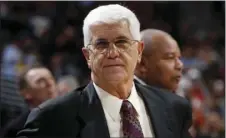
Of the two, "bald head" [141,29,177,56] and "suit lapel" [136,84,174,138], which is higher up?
"bald head" [141,29,177,56]

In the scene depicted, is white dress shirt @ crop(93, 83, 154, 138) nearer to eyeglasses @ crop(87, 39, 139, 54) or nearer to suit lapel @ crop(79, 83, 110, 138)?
suit lapel @ crop(79, 83, 110, 138)

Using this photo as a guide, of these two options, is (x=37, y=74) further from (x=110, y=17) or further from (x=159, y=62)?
(x=110, y=17)

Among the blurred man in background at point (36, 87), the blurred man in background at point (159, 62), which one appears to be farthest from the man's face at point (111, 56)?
the blurred man in background at point (36, 87)

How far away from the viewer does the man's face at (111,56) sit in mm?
1737

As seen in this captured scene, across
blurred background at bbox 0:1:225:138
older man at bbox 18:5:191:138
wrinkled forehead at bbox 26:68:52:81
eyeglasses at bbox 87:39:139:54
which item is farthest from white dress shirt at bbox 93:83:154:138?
blurred background at bbox 0:1:225:138

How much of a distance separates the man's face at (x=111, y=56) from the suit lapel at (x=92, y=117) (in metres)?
0.07

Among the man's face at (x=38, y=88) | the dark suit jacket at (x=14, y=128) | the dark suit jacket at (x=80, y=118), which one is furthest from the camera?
the man's face at (x=38, y=88)

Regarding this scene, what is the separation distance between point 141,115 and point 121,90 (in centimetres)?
11

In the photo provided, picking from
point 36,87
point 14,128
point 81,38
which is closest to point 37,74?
point 36,87

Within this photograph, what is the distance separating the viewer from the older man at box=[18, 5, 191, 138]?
1736 millimetres

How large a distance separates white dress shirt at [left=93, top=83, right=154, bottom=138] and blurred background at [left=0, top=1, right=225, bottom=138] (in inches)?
131

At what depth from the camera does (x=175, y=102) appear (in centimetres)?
195

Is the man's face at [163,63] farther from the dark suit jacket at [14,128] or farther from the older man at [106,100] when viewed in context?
the older man at [106,100]

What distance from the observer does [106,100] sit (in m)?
1.80
